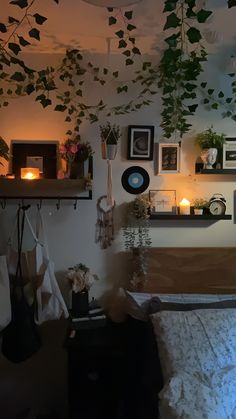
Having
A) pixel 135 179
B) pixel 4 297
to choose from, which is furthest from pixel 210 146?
pixel 4 297

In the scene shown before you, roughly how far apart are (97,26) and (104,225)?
3.86ft

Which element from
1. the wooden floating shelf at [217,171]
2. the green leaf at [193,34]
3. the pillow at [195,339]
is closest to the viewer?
the green leaf at [193,34]

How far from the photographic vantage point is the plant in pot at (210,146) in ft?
8.02

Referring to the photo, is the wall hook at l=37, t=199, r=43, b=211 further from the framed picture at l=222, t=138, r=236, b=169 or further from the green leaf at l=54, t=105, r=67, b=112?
the framed picture at l=222, t=138, r=236, b=169

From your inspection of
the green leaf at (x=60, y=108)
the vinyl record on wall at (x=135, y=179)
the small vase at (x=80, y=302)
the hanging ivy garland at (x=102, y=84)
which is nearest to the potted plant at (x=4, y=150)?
the hanging ivy garland at (x=102, y=84)

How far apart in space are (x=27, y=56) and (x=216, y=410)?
2.22 m

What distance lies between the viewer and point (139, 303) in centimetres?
229

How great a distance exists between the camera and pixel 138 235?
2533 mm

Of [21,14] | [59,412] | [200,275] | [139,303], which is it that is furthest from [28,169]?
[59,412]

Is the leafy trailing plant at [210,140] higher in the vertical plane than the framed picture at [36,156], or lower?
higher

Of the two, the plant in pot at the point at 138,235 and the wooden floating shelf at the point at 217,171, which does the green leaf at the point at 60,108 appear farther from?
the wooden floating shelf at the point at 217,171

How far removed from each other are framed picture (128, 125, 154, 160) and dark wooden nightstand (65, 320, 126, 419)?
1166 millimetres

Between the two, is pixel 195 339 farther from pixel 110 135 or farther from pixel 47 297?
pixel 110 135

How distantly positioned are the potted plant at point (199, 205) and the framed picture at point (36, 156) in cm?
91
